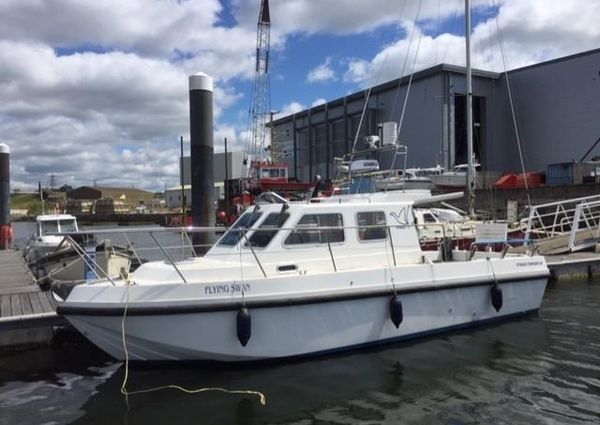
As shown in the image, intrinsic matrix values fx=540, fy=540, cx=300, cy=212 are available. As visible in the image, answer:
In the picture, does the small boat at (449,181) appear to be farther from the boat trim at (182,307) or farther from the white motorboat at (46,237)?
the boat trim at (182,307)

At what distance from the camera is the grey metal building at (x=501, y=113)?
3791 cm

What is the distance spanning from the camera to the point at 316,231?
8.69m

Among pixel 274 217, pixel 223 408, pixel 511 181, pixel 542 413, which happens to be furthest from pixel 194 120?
pixel 511 181

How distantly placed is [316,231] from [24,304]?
210 inches

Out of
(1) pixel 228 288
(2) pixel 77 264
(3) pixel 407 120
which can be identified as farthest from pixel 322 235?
(3) pixel 407 120

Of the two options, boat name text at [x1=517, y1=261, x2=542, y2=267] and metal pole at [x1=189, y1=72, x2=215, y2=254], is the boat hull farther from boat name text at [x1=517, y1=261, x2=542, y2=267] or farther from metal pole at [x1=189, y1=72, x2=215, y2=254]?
metal pole at [x1=189, y1=72, x2=215, y2=254]

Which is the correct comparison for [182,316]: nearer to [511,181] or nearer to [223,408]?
[223,408]

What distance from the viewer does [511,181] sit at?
3247 cm

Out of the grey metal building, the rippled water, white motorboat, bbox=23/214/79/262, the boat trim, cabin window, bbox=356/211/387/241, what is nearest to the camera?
the rippled water

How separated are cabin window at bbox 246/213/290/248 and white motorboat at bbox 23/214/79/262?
9796mm

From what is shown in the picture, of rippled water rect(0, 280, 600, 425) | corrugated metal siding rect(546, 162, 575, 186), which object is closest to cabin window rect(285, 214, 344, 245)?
rippled water rect(0, 280, 600, 425)

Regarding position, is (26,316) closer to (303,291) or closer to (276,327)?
(276,327)

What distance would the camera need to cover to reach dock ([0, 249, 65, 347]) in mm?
8492

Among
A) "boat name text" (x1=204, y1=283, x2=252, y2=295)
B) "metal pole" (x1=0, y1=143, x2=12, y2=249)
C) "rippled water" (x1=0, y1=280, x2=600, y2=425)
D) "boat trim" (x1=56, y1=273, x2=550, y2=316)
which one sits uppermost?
"metal pole" (x1=0, y1=143, x2=12, y2=249)
